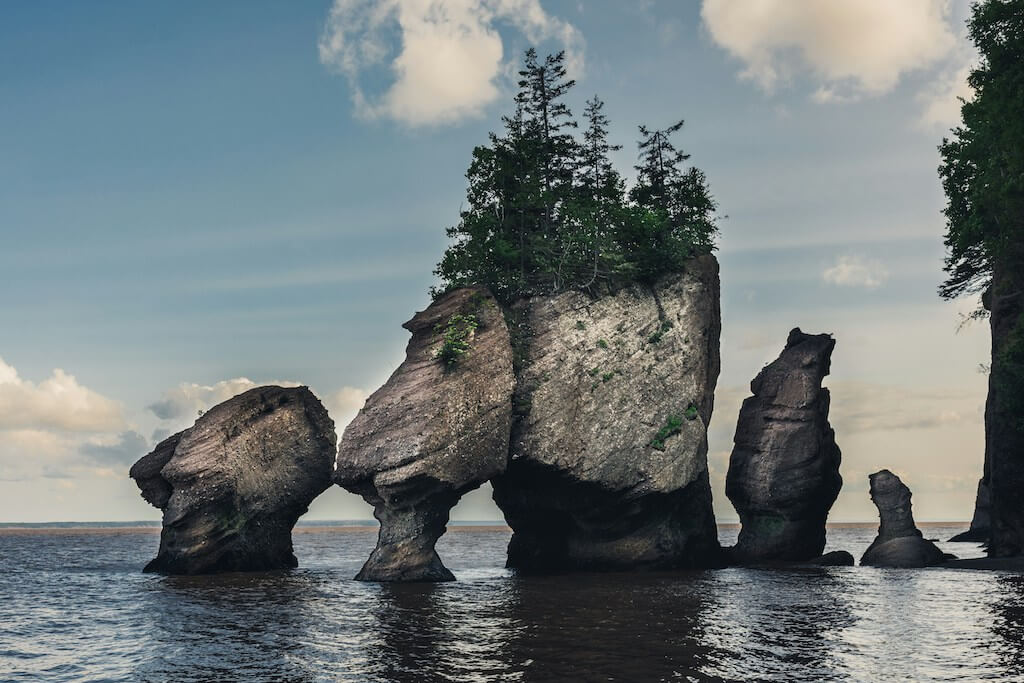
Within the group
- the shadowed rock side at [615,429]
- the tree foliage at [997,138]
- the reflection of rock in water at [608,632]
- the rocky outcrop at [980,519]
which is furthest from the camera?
the rocky outcrop at [980,519]

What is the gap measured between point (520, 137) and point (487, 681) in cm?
4094

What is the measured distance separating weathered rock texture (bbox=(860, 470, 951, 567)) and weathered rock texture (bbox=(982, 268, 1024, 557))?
402cm

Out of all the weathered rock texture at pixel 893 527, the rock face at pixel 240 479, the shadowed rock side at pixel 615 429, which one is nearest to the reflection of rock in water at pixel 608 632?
the shadowed rock side at pixel 615 429

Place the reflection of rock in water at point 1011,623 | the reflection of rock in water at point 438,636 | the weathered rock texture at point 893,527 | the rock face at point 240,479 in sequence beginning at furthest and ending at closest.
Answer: the weathered rock texture at point 893,527 → the rock face at point 240,479 → the reflection of rock in water at point 1011,623 → the reflection of rock in water at point 438,636

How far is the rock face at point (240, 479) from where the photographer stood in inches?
1845

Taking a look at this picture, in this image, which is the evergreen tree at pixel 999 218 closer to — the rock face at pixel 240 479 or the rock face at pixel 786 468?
the rock face at pixel 786 468

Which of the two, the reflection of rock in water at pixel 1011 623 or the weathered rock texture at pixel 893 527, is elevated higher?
the weathered rock texture at pixel 893 527

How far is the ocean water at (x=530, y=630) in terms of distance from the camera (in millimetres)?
19750

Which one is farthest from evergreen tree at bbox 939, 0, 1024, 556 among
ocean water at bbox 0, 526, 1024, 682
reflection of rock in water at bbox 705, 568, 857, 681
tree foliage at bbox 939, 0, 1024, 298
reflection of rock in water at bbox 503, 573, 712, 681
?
reflection of rock in water at bbox 503, 573, 712, 681

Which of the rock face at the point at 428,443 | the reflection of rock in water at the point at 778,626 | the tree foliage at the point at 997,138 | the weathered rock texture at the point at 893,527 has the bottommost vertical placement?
the reflection of rock in water at the point at 778,626

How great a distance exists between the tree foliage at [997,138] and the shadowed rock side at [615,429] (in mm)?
15190

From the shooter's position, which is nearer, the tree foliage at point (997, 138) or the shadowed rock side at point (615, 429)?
the tree foliage at point (997, 138)

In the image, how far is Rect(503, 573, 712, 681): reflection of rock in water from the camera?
758 inches

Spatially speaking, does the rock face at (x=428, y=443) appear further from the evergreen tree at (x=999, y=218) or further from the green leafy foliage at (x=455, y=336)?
the evergreen tree at (x=999, y=218)
